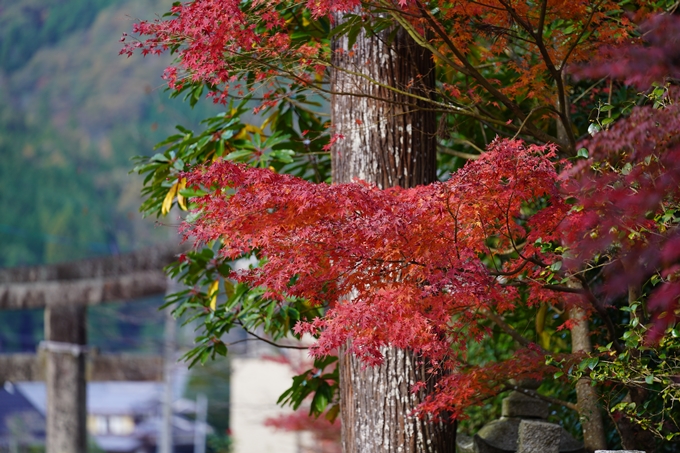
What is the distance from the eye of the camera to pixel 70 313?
26.5ft

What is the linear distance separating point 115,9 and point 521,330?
2591 cm

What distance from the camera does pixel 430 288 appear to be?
2791 millimetres

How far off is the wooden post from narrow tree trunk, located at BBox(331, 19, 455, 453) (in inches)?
194

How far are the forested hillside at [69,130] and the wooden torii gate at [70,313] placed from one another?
1146 cm

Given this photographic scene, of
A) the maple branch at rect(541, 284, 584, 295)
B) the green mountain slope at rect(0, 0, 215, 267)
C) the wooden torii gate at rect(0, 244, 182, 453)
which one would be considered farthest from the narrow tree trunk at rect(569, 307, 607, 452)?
the green mountain slope at rect(0, 0, 215, 267)

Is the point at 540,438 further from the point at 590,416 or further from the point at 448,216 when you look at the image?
the point at 448,216

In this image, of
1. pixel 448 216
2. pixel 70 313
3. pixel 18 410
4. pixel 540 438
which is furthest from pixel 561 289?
pixel 18 410

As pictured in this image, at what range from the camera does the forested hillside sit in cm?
2244

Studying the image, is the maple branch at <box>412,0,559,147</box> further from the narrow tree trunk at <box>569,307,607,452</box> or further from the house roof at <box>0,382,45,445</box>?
the house roof at <box>0,382,45,445</box>

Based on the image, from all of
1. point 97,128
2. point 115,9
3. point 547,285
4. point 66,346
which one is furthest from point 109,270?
point 115,9

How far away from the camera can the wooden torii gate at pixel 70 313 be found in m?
8.02

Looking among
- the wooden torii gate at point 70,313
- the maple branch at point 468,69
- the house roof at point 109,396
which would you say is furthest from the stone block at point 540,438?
the house roof at point 109,396

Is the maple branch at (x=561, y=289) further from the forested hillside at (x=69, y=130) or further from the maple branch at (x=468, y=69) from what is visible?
the forested hillside at (x=69, y=130)

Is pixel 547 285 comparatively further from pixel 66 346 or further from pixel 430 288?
pixel 66 346
